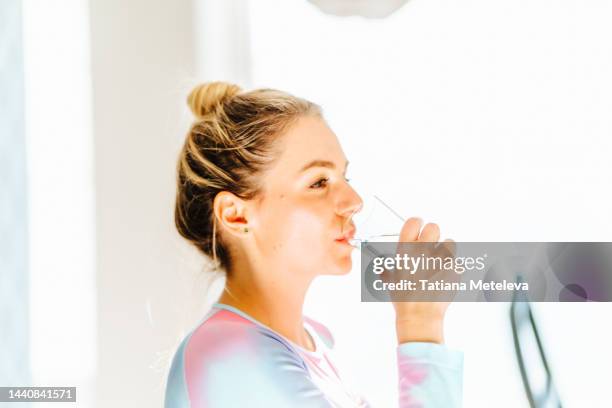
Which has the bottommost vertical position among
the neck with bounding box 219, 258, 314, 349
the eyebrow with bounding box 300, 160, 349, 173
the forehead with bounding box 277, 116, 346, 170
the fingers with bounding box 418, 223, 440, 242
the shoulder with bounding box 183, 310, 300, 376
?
the shoulder with bounding box 183, 310, 300, 376

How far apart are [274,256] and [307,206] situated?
0.09 metres

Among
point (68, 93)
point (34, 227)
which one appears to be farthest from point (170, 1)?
point (34, 227)

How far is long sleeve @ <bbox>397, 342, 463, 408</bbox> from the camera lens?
3.06 ft

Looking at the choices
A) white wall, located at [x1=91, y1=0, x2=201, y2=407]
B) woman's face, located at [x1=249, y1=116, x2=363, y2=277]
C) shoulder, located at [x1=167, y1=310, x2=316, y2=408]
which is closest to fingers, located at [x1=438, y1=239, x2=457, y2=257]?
woman's face, located at [x1=249, y1=116, x2=363, y2=277]

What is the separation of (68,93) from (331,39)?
412 mm

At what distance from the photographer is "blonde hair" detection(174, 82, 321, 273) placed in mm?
942

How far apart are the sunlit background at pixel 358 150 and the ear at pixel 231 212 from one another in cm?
8

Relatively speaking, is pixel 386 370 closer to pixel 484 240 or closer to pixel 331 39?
pixel 484 240

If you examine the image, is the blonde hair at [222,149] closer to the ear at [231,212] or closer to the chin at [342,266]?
the ear at [231,212]

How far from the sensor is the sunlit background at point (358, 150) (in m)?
0.96

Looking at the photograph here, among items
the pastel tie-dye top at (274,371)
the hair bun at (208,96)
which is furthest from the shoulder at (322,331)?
the hair bun at (208,96)

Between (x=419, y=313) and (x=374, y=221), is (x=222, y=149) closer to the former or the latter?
(x=374, y=221)

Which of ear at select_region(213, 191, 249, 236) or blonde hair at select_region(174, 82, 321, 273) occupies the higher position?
blonde hair at select_region(174, 82, 321, 273)

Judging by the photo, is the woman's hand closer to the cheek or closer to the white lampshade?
the cheek
